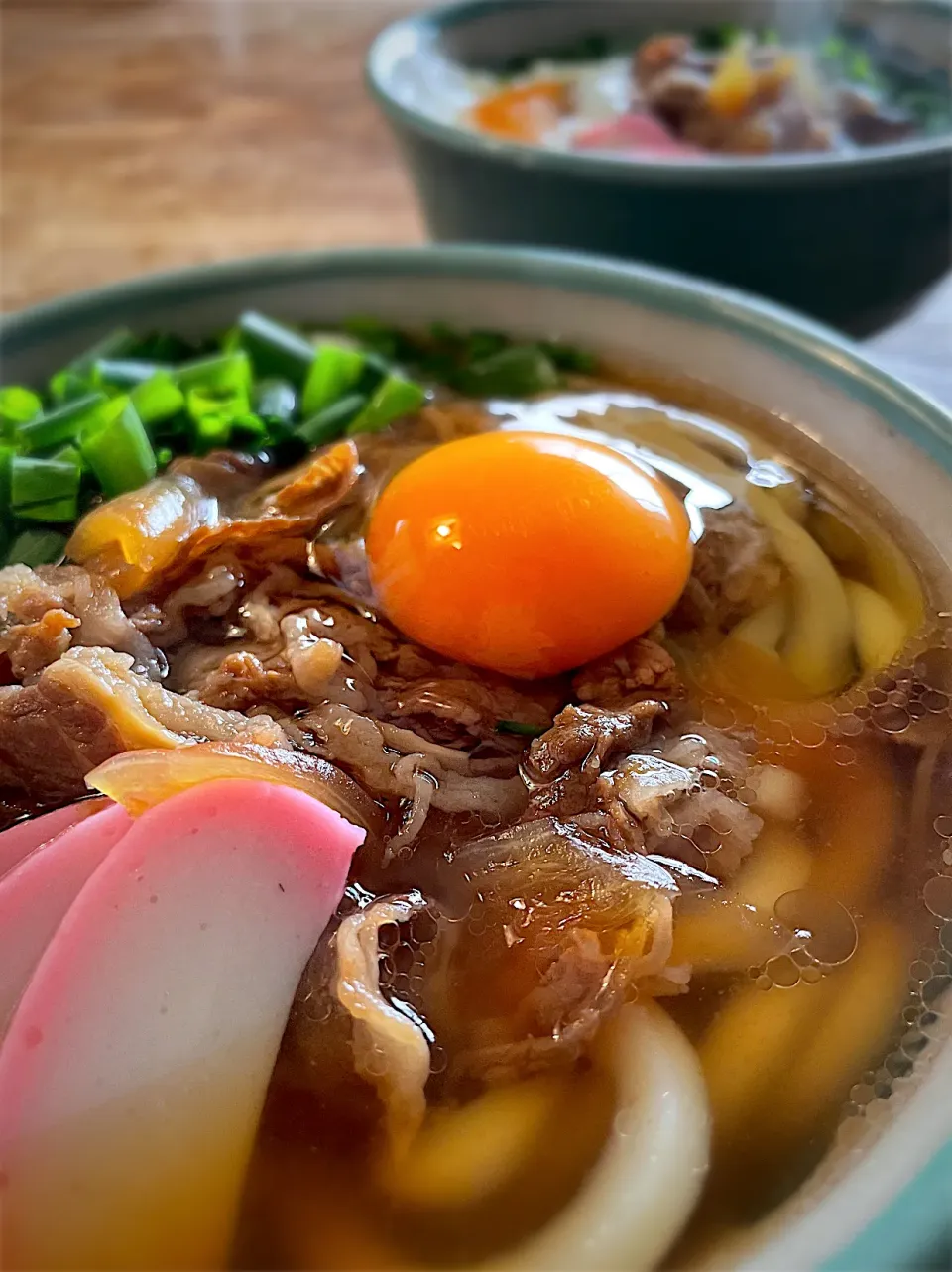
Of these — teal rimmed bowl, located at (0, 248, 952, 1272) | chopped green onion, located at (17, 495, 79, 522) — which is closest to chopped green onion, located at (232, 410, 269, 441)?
chopped green onion, located at (17, 495, 79, 522)

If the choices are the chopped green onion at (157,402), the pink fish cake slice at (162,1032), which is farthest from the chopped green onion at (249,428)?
the pink fish cake slice at (162,1032)

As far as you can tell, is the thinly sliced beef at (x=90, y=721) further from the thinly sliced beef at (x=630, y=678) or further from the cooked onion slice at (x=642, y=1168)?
the cooked onion slice at (x=642, y=1168)

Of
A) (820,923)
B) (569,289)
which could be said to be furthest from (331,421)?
(820,923)

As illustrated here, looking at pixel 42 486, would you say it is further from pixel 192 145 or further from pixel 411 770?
pixel 192 145

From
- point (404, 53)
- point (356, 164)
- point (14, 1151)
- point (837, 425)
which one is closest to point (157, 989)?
point (14, 1151)

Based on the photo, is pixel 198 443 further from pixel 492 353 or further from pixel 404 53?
pixel 404 53

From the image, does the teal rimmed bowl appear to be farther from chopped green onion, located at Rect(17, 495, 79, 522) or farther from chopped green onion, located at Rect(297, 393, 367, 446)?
chopped green onion, located at Rect(17, 495, 79, 522)
